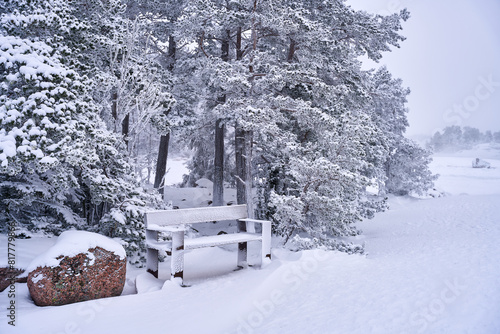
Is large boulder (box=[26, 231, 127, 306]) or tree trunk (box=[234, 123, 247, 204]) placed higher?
tree trunk (box=[234, 123, 247, 204])

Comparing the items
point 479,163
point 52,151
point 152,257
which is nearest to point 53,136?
point 52,151

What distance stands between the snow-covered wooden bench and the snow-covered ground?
0.28m

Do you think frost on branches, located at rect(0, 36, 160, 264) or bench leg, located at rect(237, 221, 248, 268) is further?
bench leg, located at rect(237, 221, 248, 268)

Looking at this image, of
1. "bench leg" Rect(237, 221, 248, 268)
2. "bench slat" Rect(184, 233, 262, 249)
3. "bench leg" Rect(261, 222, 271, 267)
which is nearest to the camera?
"bench slat" Rect(184, 233, 262, 249)

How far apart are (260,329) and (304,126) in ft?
23.1

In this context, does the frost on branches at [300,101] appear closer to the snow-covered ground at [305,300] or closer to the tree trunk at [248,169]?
the tree trunk at [248,169]

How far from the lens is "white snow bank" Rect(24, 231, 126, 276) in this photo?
14.0ft

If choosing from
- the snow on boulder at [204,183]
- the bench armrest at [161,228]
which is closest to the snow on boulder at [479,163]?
the snow on boulder at [204,183]

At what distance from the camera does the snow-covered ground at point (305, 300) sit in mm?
3242

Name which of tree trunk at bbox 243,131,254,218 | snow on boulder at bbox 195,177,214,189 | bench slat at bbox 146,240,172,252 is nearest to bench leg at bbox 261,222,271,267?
bench slat at bbox 146,240,172,252

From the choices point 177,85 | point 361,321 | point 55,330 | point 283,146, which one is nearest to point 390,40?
point 283,146

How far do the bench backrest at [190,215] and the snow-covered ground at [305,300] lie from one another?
0.93 m

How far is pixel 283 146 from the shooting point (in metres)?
8.93

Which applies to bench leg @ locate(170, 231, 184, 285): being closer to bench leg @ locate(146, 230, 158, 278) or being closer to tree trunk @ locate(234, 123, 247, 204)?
bench leg @ locate(146, 230, 158, 278)
